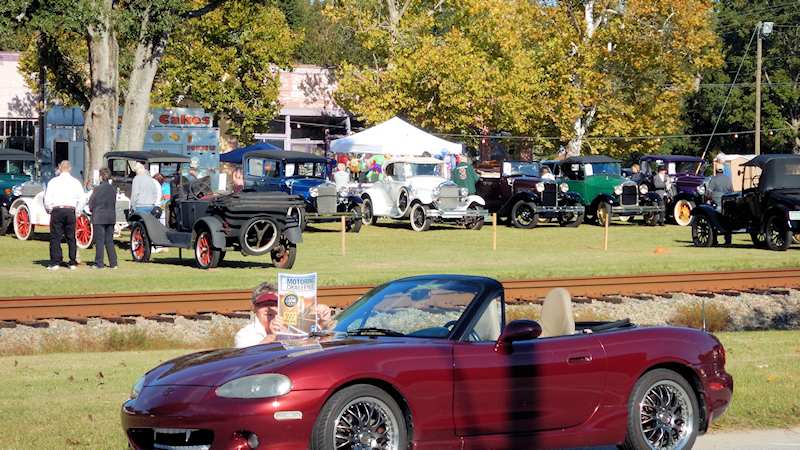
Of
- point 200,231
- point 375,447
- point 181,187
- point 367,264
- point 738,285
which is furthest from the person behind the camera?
point 181,187

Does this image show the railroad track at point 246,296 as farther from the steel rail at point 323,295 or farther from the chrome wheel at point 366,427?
the chrome wheel at point 366,427

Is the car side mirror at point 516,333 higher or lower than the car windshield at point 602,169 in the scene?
lower

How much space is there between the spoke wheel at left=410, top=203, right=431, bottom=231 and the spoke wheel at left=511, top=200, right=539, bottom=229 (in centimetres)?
305

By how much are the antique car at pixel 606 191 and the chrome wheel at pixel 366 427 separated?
31.9 m

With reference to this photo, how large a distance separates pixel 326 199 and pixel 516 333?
2698 centimetres

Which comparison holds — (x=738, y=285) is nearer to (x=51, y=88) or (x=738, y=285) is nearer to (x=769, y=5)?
(x=51, y=88)

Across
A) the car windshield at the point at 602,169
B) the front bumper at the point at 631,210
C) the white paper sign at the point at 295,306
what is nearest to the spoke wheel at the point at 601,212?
the front bumper at the point at 631,210

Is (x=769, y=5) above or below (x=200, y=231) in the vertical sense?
above

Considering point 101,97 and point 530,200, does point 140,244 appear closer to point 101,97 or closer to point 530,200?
point 101,97

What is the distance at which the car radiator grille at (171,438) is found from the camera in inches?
284

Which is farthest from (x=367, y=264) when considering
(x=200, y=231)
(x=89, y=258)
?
(x=89, y=258)

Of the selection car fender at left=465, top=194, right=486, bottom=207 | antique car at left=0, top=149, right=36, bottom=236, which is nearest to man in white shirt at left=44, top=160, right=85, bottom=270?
antique car at left=0, top=149, right=36, bottom=236

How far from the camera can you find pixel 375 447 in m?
7.48

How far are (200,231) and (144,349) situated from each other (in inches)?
369
